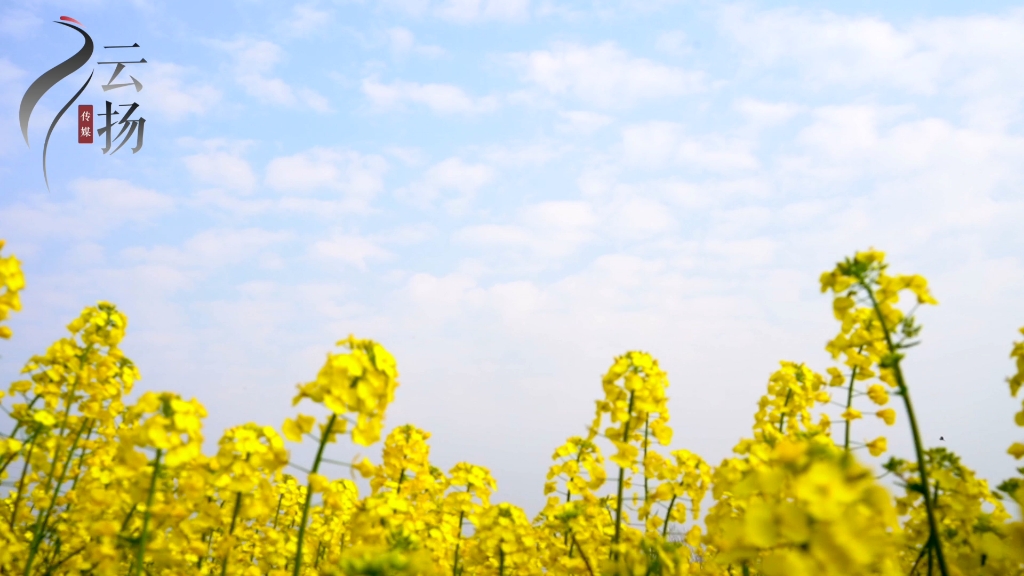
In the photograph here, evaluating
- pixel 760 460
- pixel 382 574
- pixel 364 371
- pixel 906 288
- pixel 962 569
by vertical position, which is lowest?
pixel 382 574

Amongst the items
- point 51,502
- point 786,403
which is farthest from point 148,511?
point 786,403

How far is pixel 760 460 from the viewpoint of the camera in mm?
3398

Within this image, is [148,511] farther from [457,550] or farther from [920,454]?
[920,454]

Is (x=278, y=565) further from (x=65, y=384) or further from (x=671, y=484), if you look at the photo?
(x=671, y=484)

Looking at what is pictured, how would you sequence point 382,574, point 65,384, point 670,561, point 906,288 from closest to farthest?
point 382,574, point 670,561, point 906,288, point 65,384

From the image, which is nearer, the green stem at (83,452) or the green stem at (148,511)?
the green stem at (148,511)

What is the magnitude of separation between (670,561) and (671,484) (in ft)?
8.07

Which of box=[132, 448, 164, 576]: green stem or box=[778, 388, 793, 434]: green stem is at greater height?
box=[778, 388, 793, 434]: green stem

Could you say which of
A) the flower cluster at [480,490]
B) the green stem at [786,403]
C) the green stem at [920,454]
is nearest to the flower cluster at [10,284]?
the flower cluster at [480,490]

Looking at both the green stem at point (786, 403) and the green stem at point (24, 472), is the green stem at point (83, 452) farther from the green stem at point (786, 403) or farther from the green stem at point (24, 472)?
the green stem at point (786, 403)

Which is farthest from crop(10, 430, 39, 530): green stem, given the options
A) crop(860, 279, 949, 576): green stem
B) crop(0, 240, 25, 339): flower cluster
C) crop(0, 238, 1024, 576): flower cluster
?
crop(860, 279, 949, 576): green stem

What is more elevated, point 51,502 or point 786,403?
point 786,403

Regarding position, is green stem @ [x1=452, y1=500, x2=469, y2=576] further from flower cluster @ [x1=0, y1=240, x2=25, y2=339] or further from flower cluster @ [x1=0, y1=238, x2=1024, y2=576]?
flower cluster @ [x1=0, y1=240, x2=25, y2=339]

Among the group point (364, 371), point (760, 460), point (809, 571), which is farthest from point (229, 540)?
point (809, 571)
